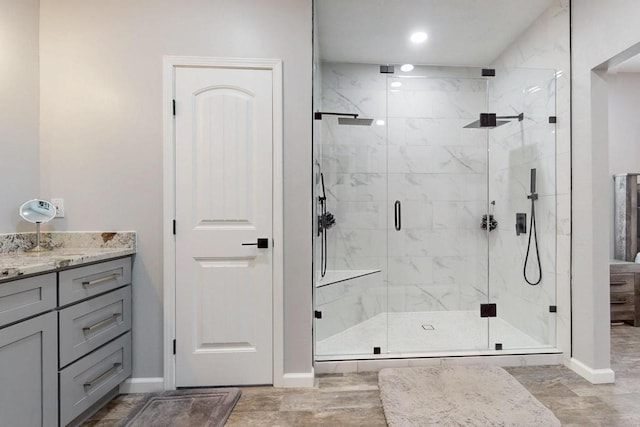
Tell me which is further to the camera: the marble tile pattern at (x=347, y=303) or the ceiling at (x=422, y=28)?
the ceiling at (x=422, y=28)

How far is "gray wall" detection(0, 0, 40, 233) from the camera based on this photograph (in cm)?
190

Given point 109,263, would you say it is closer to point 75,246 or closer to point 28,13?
point 75,246

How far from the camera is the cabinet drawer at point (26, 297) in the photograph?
1.25m

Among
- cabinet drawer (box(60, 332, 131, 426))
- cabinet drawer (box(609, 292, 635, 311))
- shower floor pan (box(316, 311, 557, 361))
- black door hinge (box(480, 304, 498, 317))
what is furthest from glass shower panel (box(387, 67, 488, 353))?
cabinet drawer (box(60, 332, 131, 426))

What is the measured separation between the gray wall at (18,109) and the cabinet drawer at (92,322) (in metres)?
0.76

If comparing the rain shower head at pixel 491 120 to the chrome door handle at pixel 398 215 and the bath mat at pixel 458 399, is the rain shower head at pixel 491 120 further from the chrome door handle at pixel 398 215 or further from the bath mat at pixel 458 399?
the bath mat at pixel 458 399


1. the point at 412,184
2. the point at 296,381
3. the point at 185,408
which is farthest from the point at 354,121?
the point at 185,408

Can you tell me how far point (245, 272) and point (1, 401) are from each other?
1.23 meters

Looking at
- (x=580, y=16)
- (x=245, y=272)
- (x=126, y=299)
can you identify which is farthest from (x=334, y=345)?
(x=580, y=16)

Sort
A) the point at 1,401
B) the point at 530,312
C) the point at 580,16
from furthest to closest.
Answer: the point at 530,312
the point at 580,16
the point at 1,401

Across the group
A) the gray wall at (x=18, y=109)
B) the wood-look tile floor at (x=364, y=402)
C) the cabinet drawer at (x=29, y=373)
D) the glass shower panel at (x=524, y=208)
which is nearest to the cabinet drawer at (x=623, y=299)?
the wood-look tile floor at (x=364, y=402)

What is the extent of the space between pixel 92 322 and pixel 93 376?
0.30 m

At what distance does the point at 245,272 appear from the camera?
2.16m

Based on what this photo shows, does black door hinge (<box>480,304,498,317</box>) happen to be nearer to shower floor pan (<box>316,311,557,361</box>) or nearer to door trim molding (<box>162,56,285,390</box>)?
shower floor pan (<box>316,311,557,361</box>)
